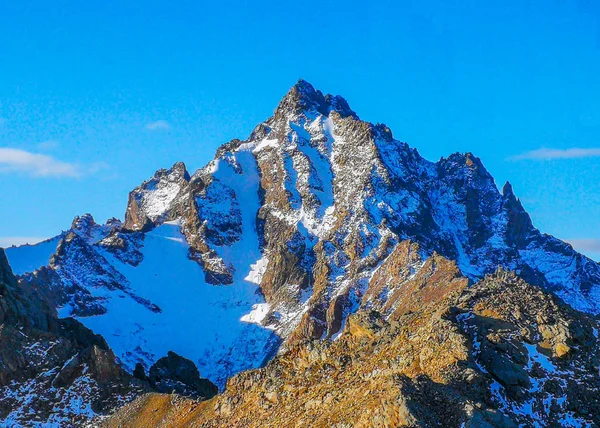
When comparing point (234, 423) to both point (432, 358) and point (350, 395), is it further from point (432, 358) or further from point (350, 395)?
point (432, 358)

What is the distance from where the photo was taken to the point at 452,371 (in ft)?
213

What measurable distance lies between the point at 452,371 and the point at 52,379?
261 feet

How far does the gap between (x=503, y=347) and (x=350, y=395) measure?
10895 millimetres

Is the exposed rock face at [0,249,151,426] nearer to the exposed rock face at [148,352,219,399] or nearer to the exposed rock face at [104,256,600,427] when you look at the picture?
the exposed rock face at [148,352,219,399]

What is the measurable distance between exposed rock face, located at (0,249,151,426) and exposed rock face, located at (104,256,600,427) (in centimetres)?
4339

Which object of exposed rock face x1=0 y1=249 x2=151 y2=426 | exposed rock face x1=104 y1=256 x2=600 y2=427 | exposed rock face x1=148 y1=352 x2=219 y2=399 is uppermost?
exposed rock face x1=148 y1=352 x2=219 y2=399

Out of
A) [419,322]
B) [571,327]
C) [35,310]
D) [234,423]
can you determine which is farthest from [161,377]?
[571,327]

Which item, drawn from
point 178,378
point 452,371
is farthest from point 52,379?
point 452,371

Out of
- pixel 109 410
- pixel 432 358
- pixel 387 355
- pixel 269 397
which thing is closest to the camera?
pixel 432 358

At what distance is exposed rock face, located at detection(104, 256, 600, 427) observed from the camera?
2456 inches

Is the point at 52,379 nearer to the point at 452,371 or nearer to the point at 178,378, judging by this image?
the point at 178,378

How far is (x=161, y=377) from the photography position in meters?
164

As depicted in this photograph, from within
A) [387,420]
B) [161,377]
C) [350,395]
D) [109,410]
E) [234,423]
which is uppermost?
[161,377]

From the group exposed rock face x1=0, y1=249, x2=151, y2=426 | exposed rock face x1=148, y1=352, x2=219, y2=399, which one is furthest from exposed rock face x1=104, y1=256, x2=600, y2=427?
exposed rock face x1=148, y1=352, x2=219, y2=399
